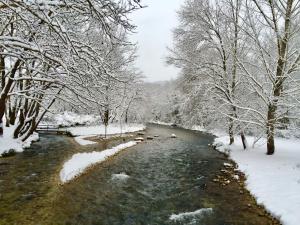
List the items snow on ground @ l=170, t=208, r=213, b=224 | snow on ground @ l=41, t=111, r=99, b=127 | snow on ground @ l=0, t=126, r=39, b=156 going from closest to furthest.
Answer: snow on ground @ l=170, t=208, r=213, b=224 → snow on ground @ l=0, t=126, r=39, b=156 → snow on ground @ l=41, t=111, r=99, b=127

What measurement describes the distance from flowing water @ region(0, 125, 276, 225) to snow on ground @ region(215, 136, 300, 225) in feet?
2.76

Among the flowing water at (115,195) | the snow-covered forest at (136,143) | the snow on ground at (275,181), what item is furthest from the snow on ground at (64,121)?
the snow on ground at (275,181)

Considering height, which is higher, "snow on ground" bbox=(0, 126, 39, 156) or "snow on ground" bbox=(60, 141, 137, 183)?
"snow on ground" bbox=(0, 126, 39, 156)

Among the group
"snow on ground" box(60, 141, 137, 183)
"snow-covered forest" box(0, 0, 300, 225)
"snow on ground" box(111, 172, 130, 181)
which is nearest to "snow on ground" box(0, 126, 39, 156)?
"snow-covered forest" box(0, 0, 300, 225)

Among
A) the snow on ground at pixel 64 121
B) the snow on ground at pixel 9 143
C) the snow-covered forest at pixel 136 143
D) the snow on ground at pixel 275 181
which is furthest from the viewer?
the snow on ground at pixel 64 121

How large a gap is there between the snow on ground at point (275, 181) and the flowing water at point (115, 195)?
2.76ft

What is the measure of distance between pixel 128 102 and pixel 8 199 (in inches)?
1647

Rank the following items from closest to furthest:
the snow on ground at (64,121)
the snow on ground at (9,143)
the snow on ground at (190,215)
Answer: the snow on ground at (190,215) < the snow on ground at (9,143) < the snow on ground at (64,121)

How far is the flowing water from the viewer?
8.87m

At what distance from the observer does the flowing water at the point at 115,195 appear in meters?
8.87

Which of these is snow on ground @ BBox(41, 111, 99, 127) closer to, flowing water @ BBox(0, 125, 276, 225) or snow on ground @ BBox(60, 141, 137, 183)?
snow on ground @ BBox(60, 141, 137, 183)

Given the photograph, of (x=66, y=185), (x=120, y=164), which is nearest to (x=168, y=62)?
(x=120, y=164)

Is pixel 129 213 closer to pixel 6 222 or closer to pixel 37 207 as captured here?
pixel 37 207

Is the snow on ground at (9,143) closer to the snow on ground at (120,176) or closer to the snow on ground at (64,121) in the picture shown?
the snow on ground at (120,176)
